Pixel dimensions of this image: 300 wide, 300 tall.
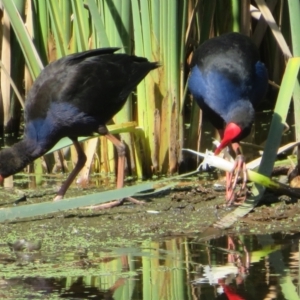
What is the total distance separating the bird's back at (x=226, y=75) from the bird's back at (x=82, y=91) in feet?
1.23

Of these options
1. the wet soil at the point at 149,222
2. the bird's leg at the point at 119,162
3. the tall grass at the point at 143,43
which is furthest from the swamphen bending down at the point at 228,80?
the bird's leg at the point at 119,162

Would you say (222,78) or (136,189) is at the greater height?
(222,78)

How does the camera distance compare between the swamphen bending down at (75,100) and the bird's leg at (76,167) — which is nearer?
the swamphen bending down at (75,100)

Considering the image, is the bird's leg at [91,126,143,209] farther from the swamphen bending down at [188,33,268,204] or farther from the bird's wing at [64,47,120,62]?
the swamphen bending down at [188,33,268,204]

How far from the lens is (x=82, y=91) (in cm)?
560

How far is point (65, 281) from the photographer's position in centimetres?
380

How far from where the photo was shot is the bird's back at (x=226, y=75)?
5.66 meters

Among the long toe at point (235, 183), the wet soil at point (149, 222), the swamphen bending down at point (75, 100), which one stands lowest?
the wet soil at point (149, 222)

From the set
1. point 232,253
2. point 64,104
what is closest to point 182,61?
point 64,104

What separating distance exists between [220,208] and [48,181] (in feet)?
5.25

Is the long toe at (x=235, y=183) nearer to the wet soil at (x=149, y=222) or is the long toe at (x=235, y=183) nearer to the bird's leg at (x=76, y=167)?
the wet soil at (x=149, y=222)

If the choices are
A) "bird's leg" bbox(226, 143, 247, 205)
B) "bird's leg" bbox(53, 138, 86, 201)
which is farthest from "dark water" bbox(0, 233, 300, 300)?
"bird's leg" bbox(53, 138, 86, 201)

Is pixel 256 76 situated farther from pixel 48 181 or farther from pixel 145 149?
pixel 48 181

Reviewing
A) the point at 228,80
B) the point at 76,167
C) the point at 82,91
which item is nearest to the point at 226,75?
the point at 228,80
